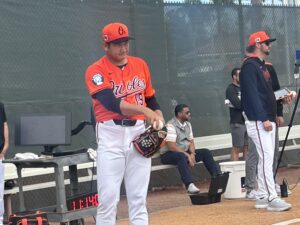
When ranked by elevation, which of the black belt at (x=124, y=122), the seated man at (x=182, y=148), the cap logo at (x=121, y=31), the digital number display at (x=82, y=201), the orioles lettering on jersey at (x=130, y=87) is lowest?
the digital number display at (x=82, y=201)

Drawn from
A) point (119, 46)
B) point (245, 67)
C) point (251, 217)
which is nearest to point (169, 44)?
point (245, 67)

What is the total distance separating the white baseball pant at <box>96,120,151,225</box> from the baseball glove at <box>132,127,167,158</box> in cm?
8

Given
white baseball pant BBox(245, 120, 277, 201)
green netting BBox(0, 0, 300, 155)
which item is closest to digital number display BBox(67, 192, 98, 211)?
green netting BBox(0, 0, 300, 155)

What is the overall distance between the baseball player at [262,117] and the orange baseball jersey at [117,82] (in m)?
2.81

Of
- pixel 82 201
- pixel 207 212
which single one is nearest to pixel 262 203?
pixel 207 212

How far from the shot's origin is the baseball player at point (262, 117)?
8.81m

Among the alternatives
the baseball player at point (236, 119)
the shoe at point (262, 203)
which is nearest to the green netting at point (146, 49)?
the baseball player at point (236, 119)

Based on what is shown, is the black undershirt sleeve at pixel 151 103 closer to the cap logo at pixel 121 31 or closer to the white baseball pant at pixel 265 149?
the cap logo at pixel 121 31

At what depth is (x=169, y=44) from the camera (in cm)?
1223

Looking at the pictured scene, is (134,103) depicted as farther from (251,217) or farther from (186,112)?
(186,112)

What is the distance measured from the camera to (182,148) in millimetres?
11750

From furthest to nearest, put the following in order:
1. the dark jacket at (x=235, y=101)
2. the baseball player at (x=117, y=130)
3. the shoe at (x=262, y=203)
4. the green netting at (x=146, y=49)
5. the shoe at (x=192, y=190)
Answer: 1. the dark jacket at (x=235, y=101)
2. the shoe at (x=192, y=190)
3. the green netting at (x=146, y=49)
4. the shoe at (x=262, y=203)
5. the baseball player at (x=117, y=130)

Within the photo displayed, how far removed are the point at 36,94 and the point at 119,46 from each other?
4.38m

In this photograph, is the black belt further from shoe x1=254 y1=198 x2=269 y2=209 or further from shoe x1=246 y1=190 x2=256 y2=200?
shoe x1=246 y1=190 x2=256 y2=200
